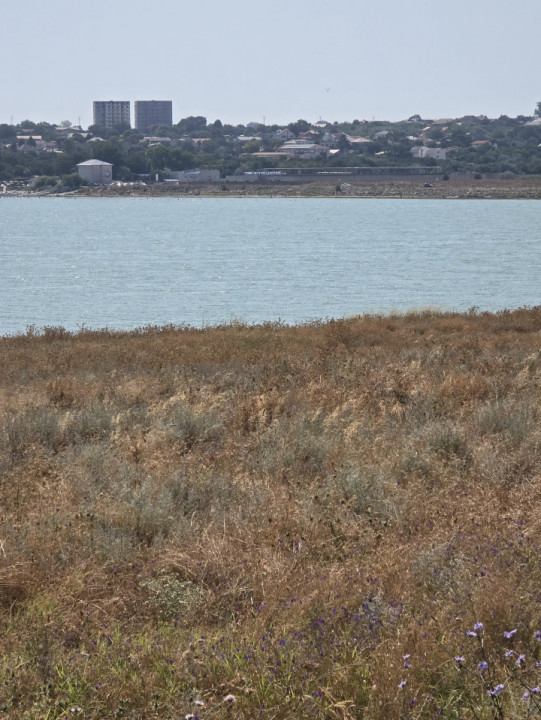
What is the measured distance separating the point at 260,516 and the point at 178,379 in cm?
607

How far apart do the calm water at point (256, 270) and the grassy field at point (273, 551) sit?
19.5 metres

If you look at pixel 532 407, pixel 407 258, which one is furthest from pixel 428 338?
pixel 407 258

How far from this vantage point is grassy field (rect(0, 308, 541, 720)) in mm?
4199

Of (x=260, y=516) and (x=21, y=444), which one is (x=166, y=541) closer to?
(x=260, y=516)

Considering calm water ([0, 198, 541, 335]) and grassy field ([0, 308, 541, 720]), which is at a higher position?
grassy field ([0, 308, 541, 720])

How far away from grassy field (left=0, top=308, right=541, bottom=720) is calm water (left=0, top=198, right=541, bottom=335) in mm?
19543

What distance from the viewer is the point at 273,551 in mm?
5898

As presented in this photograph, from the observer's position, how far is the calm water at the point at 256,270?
35562mm

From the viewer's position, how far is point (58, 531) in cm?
598

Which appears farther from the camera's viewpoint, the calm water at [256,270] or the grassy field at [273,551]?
the calm water at [256,270]

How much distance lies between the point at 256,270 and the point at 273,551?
156 ft

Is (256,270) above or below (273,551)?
below

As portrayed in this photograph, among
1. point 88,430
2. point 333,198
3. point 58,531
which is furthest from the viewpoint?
point 333,198

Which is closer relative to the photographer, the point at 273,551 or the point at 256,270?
the point at 273,551
